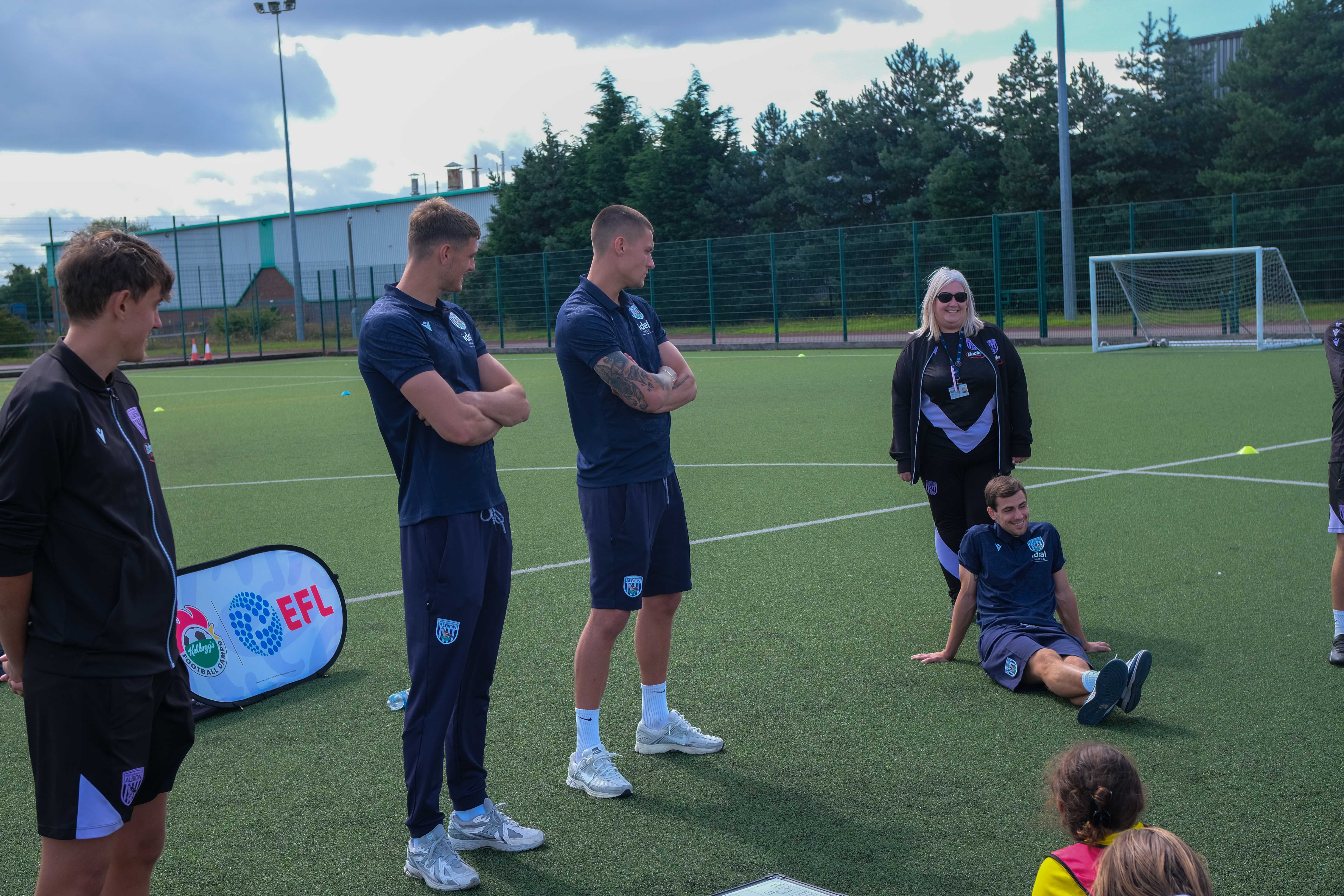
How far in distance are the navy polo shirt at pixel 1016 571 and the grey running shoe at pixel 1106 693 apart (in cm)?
69

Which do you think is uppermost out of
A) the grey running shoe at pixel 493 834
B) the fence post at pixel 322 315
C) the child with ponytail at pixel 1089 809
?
the fence post at pixel 322 315

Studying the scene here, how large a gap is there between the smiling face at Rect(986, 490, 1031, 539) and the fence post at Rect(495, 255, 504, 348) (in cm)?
3257

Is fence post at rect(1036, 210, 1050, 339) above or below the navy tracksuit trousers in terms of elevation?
above

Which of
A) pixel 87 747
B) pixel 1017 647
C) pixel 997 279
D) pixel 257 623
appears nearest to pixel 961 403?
pixel 1017 647

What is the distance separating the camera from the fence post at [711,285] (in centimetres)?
3228

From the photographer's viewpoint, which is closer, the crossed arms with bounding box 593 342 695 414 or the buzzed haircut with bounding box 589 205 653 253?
the crossed arms with bounding box 593 342 695 414

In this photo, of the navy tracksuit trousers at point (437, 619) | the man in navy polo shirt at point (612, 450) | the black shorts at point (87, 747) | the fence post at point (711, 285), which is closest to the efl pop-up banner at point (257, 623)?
the man in navy polo shirt at point (612, 450)

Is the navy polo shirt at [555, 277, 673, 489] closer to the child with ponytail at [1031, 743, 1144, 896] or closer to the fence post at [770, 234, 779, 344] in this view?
the child with ponytail at [1031, 743, 1144, 896]

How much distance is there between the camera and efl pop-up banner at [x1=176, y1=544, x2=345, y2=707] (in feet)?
16.2

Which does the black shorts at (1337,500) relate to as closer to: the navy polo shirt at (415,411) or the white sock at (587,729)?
the white sock at (587,729)

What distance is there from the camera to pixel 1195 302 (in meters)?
23.5

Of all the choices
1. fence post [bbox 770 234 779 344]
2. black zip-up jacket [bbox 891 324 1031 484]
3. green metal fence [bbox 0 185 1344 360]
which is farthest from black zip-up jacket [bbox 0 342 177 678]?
fence post [bbox 770 234 779 344]

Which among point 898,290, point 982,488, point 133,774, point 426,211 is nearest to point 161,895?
point 133,774

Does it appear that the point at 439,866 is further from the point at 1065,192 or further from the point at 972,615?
the point at 1065,192
